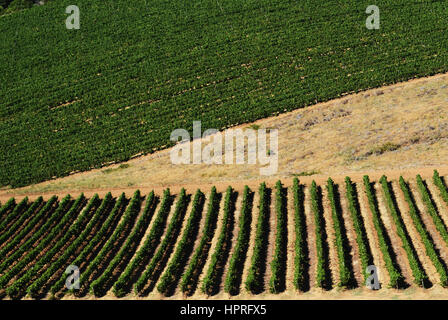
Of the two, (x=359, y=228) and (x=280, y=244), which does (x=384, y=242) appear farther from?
(x=280, y=244)

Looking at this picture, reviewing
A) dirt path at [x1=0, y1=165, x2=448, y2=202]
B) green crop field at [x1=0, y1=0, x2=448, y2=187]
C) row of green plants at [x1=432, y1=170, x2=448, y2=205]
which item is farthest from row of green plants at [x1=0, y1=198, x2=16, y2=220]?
row of green plants at [x1=432, y1=170, x2=448, y2=205]

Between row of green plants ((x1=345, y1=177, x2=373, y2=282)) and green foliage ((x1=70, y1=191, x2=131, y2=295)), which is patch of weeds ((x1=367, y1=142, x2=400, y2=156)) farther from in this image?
green foliage ((x1=70, y1=191, x2=131, y2=295))

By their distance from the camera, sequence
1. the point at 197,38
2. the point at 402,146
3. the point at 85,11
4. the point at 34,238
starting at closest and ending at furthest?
the point at 34,238 < the point at 402,146 < the point at 197,38 < the point at 85,11

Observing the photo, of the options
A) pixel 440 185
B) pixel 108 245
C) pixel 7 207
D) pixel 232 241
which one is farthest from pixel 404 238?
pixel 7 207

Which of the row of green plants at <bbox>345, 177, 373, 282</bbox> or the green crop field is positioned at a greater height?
the green crop field
